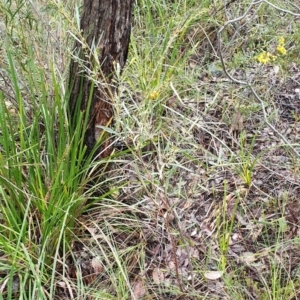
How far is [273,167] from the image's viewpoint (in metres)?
2.36

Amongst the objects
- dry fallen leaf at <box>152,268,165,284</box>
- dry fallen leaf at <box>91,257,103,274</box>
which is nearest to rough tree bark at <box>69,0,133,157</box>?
dry fallen leaf at <box>91,257,103,274</box>

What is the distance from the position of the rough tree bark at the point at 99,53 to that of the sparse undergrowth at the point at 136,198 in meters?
0.08

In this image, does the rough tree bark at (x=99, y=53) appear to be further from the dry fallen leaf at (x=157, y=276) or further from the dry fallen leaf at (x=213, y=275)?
the dry fallen leaf at (x=213, y=275)

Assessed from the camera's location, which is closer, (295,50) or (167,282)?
(167,282)

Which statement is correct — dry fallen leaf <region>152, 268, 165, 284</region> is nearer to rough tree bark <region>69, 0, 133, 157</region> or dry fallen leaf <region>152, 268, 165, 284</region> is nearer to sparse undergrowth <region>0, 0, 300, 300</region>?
sparse undergrowth <region>0, 0, 300, 300</region>

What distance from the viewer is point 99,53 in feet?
6.24

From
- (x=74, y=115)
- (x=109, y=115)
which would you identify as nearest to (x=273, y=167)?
(x=109, y=115)

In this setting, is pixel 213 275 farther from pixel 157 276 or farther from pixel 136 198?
pixel 136 198

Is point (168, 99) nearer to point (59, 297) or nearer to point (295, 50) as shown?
point (295, 50)

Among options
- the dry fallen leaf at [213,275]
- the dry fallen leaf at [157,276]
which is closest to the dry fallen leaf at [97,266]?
the dry fallen leaf at [157,276]

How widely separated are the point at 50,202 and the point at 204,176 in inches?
33.8

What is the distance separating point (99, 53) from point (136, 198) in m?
0.74

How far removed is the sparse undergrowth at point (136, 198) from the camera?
180 cm

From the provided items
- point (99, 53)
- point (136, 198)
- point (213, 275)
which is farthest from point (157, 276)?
point (99, 53)
